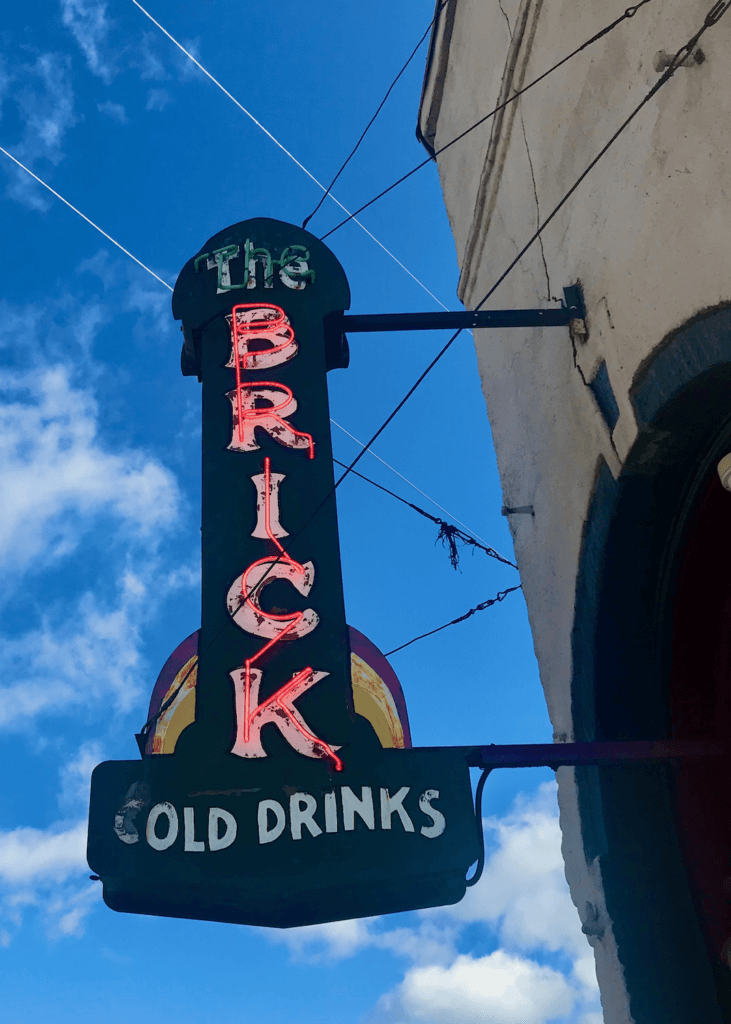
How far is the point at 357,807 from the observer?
373 centimetres

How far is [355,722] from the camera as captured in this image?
159 inches

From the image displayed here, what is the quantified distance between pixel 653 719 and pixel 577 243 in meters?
2.71

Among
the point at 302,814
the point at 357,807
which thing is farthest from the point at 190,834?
the point at 357,807

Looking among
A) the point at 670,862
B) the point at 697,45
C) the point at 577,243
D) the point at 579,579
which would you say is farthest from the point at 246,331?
the point at 670,862

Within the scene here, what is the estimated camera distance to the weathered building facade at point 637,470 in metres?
4.00

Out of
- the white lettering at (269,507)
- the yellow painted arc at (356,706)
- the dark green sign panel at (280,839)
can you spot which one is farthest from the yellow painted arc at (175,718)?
the dark green sign panel at (280,839)

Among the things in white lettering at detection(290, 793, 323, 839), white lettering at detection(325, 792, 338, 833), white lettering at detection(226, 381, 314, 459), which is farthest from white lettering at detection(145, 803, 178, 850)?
white lettering at detection(226, 381, 314, 459)

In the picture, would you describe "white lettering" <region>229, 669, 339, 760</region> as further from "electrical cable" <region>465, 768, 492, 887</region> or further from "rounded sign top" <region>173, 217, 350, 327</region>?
"rounded sign top" <region>173, 217, 350, 327</region>

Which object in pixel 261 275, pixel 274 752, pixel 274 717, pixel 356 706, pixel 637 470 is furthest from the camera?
pixel 356 706

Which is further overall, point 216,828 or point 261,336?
point 261,336

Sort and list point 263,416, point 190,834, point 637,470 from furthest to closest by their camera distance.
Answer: point 263,416, point 637,470, point 190,834

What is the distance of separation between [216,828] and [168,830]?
0.20 m

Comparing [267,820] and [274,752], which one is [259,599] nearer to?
[274,752]

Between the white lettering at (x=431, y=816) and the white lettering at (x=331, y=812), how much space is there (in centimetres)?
36
